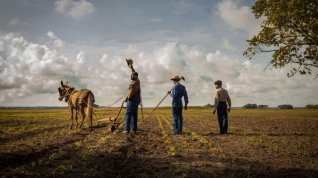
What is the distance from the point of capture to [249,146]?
11586 mm

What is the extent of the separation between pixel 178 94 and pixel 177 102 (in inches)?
16.8

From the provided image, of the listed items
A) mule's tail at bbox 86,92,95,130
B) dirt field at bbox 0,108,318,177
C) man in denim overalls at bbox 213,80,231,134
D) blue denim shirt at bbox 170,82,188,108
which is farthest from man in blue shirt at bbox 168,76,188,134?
mule's tail at bbox 86,92,95,130

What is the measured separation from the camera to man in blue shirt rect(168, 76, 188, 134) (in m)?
15.7

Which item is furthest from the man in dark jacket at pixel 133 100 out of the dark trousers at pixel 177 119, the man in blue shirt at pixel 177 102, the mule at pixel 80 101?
the mule at pixel 80 101

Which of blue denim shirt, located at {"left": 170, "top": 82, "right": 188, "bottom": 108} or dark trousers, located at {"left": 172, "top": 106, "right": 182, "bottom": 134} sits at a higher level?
blue denim shirt, located at {"left": 170, "top": 82, "right": 188, "bottom": 108}

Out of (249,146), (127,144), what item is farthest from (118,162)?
(249,146)

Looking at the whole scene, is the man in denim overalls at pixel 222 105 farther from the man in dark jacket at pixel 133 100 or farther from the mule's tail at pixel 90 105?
the mule's tail at pixel 90 105

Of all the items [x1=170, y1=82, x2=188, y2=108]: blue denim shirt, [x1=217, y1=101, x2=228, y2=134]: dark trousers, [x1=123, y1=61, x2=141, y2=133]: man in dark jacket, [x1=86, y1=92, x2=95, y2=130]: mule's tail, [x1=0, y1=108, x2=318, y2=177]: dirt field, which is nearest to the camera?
[x1=0, y1=108, x2=318, y2=177]: dirt field

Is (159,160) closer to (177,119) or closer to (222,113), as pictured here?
(177,119)

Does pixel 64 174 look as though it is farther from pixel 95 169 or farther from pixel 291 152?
pixel 291 152

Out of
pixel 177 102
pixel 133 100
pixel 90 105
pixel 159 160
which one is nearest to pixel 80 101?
pixel 90 105

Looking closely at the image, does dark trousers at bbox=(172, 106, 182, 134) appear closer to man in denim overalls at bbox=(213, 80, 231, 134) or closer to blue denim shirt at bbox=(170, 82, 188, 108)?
blue denim shirt at bbox=(170, 82, 188, 108)

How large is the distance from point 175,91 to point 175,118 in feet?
4.66

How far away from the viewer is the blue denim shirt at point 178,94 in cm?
1578
